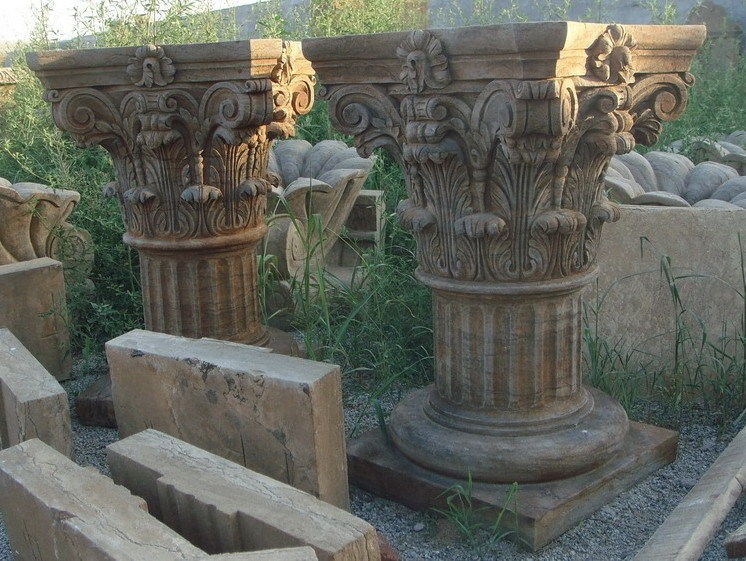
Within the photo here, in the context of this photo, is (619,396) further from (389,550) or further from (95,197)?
(95,197)

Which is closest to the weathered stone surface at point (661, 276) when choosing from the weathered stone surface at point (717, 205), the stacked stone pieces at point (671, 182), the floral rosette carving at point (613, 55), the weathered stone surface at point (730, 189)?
the weathered stone surface at point (717, 205)

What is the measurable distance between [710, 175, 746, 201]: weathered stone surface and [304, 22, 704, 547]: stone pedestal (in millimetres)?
1701

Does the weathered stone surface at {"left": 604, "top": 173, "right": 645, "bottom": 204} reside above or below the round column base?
above

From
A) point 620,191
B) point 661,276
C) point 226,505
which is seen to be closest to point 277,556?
point 226,505

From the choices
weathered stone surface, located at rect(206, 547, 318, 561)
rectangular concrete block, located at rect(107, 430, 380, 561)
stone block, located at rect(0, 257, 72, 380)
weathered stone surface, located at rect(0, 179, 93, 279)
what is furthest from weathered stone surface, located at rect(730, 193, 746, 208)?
weathered stone surface, located at rect(0, 179, 93, 279)

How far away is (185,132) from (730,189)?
10.0 ft

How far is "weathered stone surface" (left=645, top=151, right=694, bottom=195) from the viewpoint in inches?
207

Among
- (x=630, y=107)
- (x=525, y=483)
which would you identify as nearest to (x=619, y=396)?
(x=525, y=483)

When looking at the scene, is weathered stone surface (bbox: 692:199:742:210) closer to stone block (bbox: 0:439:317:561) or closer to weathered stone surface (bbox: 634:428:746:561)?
weathered stone surface (bbox: 634:428:746:561)

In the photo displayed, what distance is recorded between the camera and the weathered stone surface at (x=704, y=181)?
5.14 meters

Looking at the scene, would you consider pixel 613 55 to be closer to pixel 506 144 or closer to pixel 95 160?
pixel 506 144

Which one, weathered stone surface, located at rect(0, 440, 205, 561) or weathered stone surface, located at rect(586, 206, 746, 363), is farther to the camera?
weathered stone surface, located at rect(586, 206, 746, 363)

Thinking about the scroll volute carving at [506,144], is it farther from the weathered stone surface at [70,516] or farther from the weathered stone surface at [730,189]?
the weathered stone surface at [730,189]

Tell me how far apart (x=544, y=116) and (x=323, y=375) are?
112 centimetres
